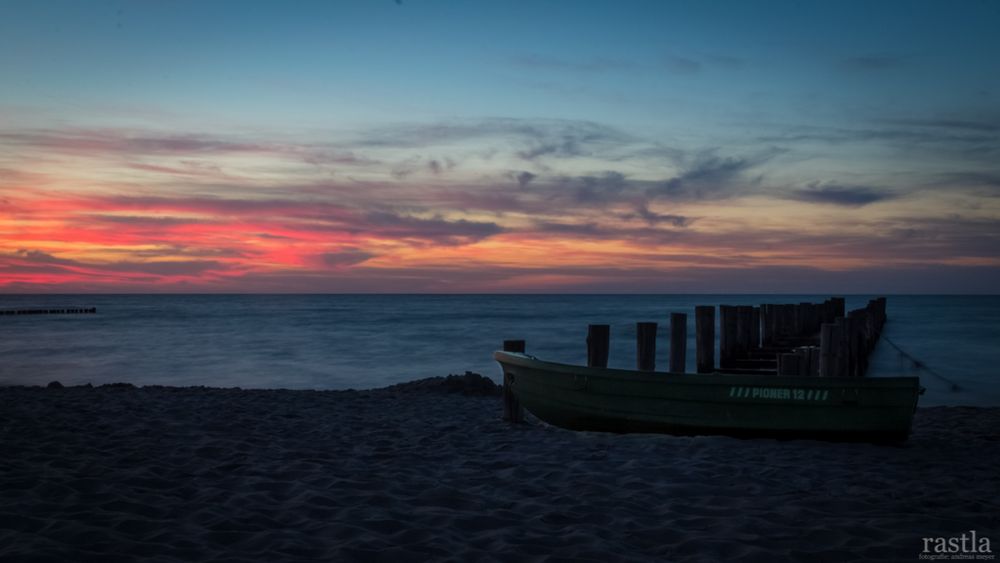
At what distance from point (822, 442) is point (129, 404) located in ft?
30.8

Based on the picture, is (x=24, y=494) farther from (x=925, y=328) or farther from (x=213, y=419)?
(x=925, y=328)

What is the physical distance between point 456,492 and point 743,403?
3992 millimetres

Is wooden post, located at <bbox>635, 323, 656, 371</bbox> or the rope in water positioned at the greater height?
wooden post, located at <bbox>635, 323, 656, 371</bbox>

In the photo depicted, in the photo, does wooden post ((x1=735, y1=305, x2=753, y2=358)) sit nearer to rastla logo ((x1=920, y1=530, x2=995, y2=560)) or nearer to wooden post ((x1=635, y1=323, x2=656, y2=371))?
wooden post ((x1=635, y1=323, x2=656, y2=371))

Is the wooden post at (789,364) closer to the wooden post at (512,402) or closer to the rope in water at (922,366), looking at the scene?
the wooden post at (512,402)

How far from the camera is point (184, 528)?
16.2 feet

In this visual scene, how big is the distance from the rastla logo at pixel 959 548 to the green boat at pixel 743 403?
11.2 ft

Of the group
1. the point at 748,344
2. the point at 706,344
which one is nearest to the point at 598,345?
the point at 706,344

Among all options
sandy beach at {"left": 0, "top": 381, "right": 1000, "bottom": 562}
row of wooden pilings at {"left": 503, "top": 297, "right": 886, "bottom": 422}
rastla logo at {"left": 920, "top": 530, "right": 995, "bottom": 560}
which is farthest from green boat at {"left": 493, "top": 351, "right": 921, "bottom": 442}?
rastla logo at {"left": 920, "top": 530, "right": 995, "bottom": 560}

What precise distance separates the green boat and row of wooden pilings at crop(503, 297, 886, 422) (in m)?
0.52

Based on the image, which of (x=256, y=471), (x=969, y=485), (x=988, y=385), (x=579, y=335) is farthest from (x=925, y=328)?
(x=256, y=471)

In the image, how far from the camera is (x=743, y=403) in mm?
8414

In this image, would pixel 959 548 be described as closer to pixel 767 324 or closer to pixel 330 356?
pixel 767 324

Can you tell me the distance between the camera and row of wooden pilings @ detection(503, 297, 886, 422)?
9.56 m
